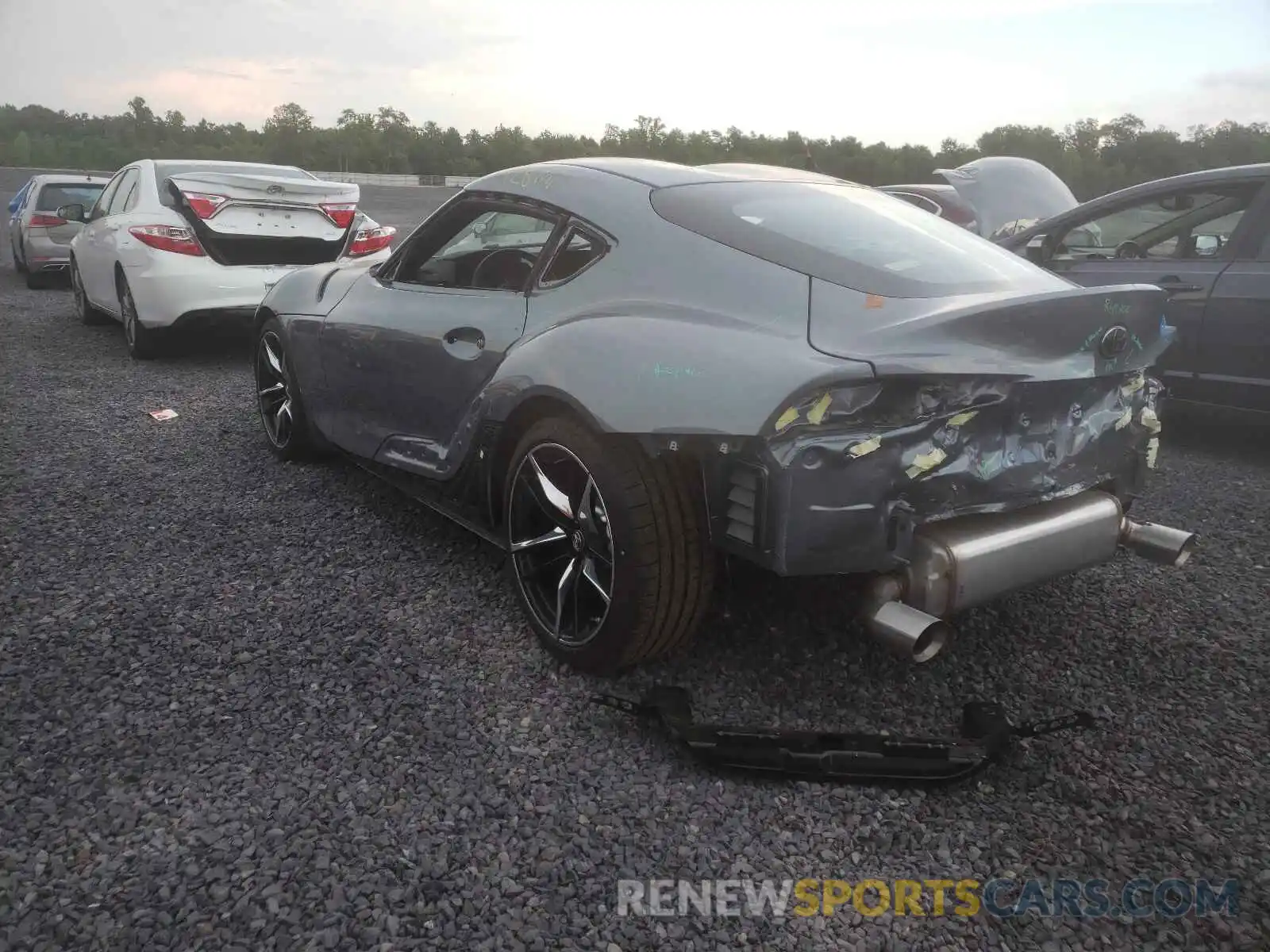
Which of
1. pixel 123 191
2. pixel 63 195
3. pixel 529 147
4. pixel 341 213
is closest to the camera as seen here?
pixel 341 213

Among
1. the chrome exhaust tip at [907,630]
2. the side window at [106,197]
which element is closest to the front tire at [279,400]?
the chrome exhaust tip at [907,630]

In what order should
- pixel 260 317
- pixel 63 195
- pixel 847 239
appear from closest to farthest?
pixel 847 239 < pixel 260 317 < pixel 63 195

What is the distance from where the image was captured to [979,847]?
208 centimetres

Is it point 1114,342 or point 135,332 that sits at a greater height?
point 1114,342

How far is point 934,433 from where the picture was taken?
7.36ft

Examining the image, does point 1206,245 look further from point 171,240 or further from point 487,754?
point 171,240

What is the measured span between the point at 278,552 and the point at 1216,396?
4865 millimetres

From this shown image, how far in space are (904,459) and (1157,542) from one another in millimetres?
1097

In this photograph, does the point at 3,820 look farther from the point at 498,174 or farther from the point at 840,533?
the point at 498,174

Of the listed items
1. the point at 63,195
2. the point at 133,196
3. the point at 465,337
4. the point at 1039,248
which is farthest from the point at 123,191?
the point at 1039,248

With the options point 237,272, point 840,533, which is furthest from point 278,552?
point 237,272

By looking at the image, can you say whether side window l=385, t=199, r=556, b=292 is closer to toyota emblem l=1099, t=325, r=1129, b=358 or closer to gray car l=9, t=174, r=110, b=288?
toyota emblem l=1099, t=325, r=1129, b=358

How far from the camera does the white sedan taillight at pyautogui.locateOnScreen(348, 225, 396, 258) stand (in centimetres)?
732

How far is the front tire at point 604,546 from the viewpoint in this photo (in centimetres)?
242
